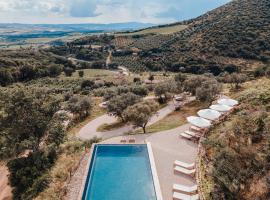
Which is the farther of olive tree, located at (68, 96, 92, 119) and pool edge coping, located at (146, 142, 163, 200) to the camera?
olive tree, located at (68, 96, 92, 119)

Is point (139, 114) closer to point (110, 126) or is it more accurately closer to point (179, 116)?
point (110, 126)

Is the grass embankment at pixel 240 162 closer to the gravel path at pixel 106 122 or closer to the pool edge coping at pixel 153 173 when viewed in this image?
the pool edge coping at pixel 153 173

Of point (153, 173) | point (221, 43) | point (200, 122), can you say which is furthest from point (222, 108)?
point (221, 43)

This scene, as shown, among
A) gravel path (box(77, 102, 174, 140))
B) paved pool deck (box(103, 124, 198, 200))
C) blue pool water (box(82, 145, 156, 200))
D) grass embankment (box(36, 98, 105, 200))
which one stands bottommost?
gravel path (box(77, 102, 174, 140))

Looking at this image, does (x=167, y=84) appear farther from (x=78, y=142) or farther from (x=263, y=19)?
(x=263, y=19)

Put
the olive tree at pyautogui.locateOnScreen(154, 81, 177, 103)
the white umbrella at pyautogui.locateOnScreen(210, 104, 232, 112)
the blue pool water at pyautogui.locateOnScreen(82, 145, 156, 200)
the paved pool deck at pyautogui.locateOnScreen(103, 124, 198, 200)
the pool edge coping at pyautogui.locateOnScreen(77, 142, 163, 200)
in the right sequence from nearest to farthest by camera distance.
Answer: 1. the pool edge coping at pyautogui.locateOnScreen(77, 142, 163, 200)
2. the blue pool water at pyautogui.locateOnScreen(82, 145, 156, 200)
3. the paved pool deck at pyautogui.locateOnScreen(103, 124, 198, 200)
4. the white umbrella at pyautogui.locateOnScreen(210, 104, 232, 112)
5. the olive tree at pyautogui.locateOnScreen(154, 81, 177, 103)

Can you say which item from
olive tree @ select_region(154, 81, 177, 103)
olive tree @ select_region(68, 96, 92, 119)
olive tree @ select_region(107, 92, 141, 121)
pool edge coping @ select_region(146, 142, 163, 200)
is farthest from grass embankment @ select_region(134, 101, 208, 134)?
olive tree @ select_region(68, 96, 92, 119)

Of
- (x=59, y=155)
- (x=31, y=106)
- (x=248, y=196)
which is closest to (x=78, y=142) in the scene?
(x=59, y=155)

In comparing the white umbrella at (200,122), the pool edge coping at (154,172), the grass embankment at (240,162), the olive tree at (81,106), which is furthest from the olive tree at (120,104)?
the grass embankment at (240,162)

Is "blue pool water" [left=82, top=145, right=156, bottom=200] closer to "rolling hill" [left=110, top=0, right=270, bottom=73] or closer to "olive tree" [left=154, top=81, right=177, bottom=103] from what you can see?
"olive tree" [left=154, top=81, right=177, bottom=103]
